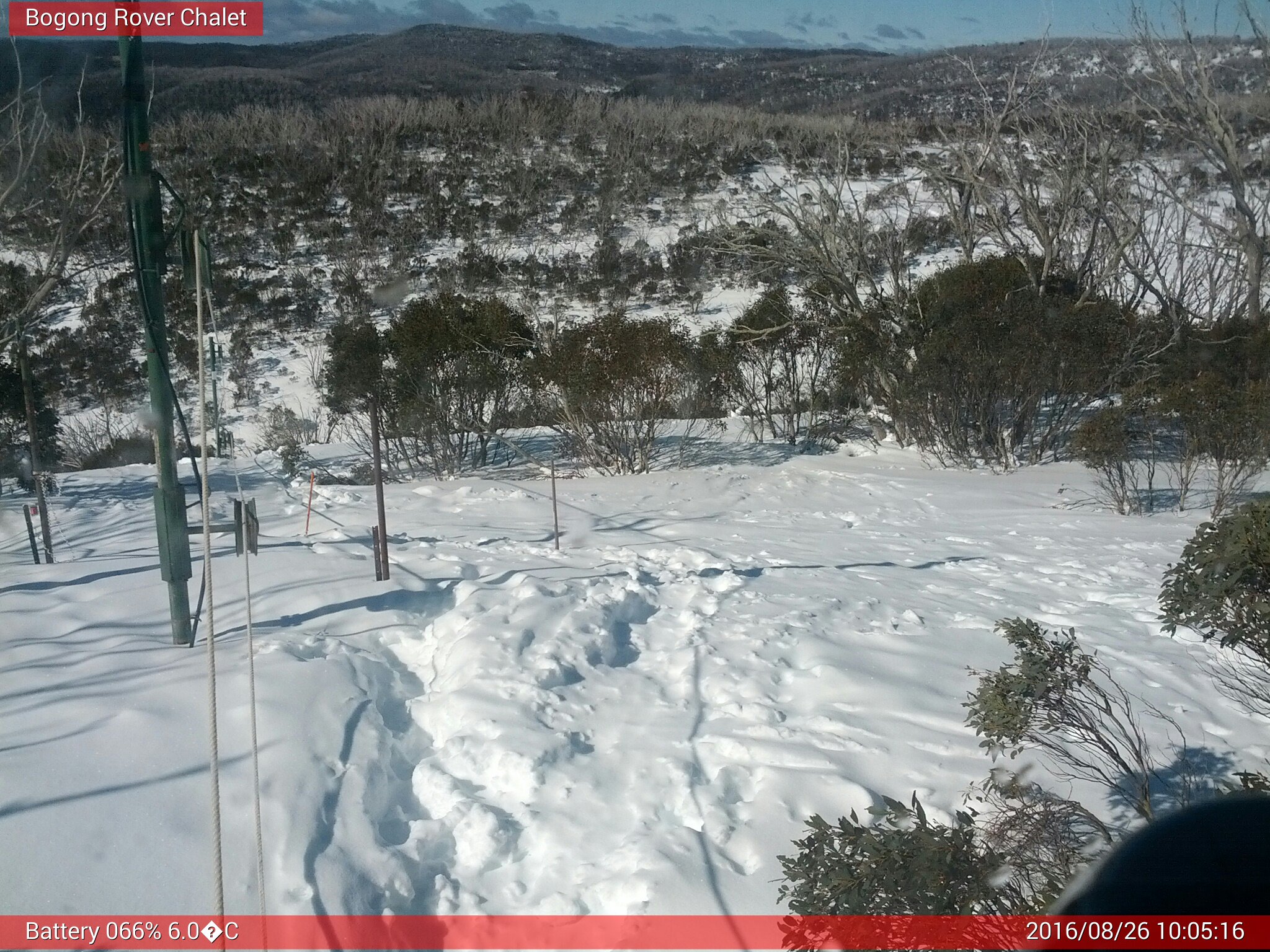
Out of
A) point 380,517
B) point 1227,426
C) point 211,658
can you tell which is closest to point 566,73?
point 1227,426

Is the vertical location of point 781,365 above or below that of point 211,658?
above

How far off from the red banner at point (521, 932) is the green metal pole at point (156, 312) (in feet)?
6.73

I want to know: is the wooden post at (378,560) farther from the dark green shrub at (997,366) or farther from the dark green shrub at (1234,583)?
the dark green shrub at (997,366)

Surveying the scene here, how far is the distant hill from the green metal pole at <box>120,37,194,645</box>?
2416cm

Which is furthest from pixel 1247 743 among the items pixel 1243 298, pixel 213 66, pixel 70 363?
pixel 213 66

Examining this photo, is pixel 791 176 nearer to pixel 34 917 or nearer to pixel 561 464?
pixel 561 464

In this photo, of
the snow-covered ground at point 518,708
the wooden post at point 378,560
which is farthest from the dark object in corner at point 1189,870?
the wooden post at point 378,560

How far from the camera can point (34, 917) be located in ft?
8.60

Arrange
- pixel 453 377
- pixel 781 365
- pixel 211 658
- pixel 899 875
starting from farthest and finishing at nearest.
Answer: pixel 781 365 < pixel 453 377 < pixel 211 658 < pixel 899 875

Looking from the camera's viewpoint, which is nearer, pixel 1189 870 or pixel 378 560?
pixel 1189 870

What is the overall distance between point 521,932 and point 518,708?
1.38 m

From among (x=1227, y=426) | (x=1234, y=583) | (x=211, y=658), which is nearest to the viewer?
(x=211, y=658)

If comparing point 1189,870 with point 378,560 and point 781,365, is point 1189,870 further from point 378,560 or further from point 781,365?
point 781,365

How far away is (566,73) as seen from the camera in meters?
60.2
